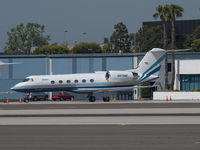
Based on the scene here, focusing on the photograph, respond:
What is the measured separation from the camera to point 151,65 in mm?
60094

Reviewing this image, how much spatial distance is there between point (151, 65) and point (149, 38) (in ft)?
277

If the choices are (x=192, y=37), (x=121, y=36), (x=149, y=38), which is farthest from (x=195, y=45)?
(x=121, y=36)

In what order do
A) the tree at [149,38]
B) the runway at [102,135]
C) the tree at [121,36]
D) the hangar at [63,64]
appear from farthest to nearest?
the tree at [121,36]
the tree at [149,38]
the hangar at [63,64]
the runway at [102,135]

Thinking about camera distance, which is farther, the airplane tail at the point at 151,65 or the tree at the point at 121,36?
the tree at the point at 121,36

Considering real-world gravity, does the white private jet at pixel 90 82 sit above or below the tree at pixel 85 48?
below

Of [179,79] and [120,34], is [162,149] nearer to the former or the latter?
[179,79]

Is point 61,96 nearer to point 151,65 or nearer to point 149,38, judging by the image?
point 151,65

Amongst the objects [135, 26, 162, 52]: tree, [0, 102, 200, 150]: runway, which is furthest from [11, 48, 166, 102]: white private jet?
[135, 26, 162, 52]: tree

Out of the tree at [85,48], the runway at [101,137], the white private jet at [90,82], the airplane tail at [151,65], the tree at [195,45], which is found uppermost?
the tree at [85,48]

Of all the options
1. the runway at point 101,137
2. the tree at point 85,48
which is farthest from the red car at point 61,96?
the tree at point 85,48

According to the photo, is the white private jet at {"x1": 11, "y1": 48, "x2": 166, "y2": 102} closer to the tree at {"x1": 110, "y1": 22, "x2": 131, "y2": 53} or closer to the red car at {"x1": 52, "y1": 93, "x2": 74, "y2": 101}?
the red car at {"x1": 52, "y1": 93, "x2": 74, "y2": 101}

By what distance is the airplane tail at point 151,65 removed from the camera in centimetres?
5953

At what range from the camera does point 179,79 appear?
74.9 meters

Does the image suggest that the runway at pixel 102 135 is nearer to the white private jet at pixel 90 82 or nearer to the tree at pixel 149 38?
the white private jet at pixel 90 82
